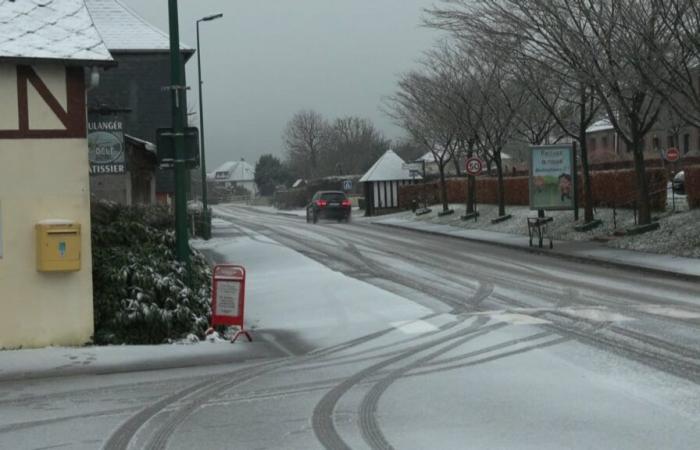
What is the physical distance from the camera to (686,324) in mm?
11203

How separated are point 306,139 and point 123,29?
77991 millimetres

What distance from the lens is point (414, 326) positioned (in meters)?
11.8

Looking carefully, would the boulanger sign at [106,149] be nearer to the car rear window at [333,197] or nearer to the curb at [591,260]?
the curb at [591,260]

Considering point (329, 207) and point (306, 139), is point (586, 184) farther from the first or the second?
point (306, 139)

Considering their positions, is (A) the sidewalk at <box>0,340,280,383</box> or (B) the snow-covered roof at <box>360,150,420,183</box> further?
(B) the snow-covered roof at <box>360,150,420,183</box>

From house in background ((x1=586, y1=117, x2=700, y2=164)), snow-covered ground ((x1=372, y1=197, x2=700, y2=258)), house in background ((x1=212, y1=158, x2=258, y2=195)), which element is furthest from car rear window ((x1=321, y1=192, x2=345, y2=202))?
house in background ((x1=212, y1=158, x2=258, y2=195))

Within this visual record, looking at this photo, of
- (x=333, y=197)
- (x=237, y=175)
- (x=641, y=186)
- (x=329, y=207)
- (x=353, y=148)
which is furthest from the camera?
(x=237, y=175)

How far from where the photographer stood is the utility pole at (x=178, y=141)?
11547mm

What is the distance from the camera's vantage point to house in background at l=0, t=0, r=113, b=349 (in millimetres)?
10047

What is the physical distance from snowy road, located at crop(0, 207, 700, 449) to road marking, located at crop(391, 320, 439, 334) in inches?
1.5

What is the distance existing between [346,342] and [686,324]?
14.8ft

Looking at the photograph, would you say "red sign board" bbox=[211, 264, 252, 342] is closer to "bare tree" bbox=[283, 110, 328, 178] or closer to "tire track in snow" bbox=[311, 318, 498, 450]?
"tire track in snow" bbox=[311, 318, 498, 450]

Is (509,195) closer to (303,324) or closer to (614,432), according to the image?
(303,324)

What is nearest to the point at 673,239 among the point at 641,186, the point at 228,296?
the point at 641,186
